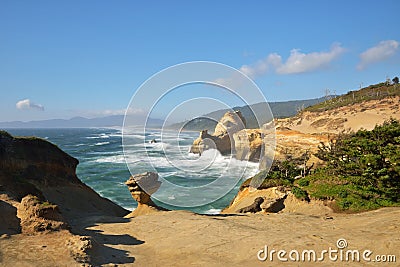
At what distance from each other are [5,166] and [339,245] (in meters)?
18.5

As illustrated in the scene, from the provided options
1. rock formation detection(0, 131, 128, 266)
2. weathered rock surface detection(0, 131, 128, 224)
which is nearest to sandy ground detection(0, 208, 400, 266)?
rock formation detection(0, 131, 128, 266)

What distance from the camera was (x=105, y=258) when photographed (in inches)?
320

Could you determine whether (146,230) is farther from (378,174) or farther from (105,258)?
(378,174)

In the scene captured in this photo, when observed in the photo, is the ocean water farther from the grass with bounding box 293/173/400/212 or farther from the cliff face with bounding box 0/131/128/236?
the cliff face with bounding box 0/131/128/236

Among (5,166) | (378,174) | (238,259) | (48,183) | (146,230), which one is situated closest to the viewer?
(238,259)

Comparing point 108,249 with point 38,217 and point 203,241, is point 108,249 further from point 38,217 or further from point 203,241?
point 203,241

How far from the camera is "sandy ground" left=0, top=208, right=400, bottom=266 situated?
25.9 feet

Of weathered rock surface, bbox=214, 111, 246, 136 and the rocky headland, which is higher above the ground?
weathered rock surface, bbox=214, 111, 246, 136

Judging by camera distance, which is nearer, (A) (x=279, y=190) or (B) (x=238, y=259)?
(B) (x=238, y=259)

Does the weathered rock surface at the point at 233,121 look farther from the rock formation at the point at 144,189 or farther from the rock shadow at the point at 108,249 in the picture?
the rock shadow at the point at 108,249

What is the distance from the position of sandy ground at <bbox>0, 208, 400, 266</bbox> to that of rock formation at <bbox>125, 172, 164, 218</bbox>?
3.11 metres

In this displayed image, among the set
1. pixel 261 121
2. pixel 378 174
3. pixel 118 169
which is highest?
pixel 261 121

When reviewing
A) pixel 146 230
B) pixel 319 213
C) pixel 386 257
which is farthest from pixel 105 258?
pixel 319 213

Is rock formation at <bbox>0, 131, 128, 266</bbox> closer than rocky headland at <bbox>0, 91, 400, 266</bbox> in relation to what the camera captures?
No
